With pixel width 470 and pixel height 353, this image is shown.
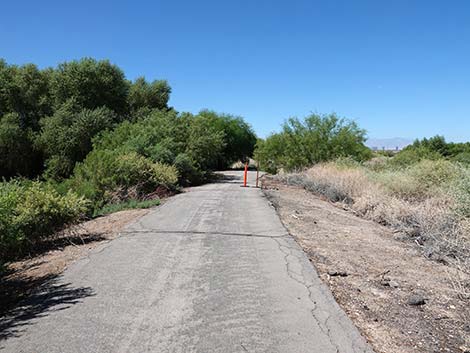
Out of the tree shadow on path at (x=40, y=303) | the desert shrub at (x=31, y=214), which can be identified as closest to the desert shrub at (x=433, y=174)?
the desert shrub at (x=31, y=214)

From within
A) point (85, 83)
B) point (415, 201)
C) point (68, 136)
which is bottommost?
point (415, 201)

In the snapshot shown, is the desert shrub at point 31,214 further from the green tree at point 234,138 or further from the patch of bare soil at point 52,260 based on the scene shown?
the green tree at point 234,138

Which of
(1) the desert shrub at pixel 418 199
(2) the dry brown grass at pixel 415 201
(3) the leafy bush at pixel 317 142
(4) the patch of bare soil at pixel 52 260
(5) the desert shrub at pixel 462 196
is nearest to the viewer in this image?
(4) the patch of bare soil at pixel 52 260

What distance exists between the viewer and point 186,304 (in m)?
5.34

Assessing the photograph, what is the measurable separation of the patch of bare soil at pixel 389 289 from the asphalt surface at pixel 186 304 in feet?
1.04

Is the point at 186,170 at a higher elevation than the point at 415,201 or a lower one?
higher

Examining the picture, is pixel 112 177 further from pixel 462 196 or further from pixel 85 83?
pixel 85 83

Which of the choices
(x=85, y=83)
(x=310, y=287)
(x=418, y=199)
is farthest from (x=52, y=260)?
(x=85, y=83)

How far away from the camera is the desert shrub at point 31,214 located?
24.7 feet

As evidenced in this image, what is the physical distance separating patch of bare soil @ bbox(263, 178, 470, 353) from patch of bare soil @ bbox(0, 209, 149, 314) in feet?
14.4

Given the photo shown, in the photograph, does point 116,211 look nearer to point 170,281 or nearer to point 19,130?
point 170,281

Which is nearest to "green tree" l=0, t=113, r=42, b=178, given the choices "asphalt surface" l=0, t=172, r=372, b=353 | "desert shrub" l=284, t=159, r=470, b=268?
"desert shrub" l=284, t=159, r=470, b=268

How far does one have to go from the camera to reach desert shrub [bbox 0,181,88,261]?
7.52 meters

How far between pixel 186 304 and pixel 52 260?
3.68 metres
